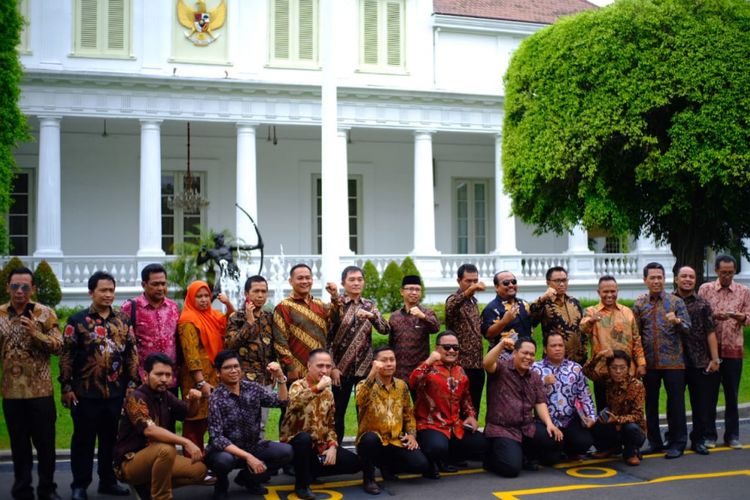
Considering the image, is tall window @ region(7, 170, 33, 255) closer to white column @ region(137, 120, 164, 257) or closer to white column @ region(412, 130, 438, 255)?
white column @ region(137, 120, 164, 257)

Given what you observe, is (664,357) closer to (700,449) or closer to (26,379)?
(700,449)

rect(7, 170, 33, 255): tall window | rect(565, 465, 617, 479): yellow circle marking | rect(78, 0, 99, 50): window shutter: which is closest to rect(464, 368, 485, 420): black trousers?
rect(565, 465, 617, 479): yellow circle marking

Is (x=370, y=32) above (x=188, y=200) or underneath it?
above

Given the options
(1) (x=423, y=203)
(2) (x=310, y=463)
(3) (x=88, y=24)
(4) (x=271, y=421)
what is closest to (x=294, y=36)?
(3) (x=88, y=24)

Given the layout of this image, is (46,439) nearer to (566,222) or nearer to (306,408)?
(306,408)

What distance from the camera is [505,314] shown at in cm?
827

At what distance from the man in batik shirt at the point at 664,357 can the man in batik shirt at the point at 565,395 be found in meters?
0.86

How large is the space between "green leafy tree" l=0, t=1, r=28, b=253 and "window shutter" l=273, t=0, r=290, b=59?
26.3ft

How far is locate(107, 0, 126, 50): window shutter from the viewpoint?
70.6 ft

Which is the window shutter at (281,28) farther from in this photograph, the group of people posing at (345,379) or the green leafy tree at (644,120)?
the group of people posing at (345,379)

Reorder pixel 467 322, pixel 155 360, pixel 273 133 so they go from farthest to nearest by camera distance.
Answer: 1. pixel 273 133
2. pixel 467 322
3. pixel 155 360

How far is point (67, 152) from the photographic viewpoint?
23.6m

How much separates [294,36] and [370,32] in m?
2.21

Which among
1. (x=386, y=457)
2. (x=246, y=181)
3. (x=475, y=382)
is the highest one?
(x=246, y=181)
